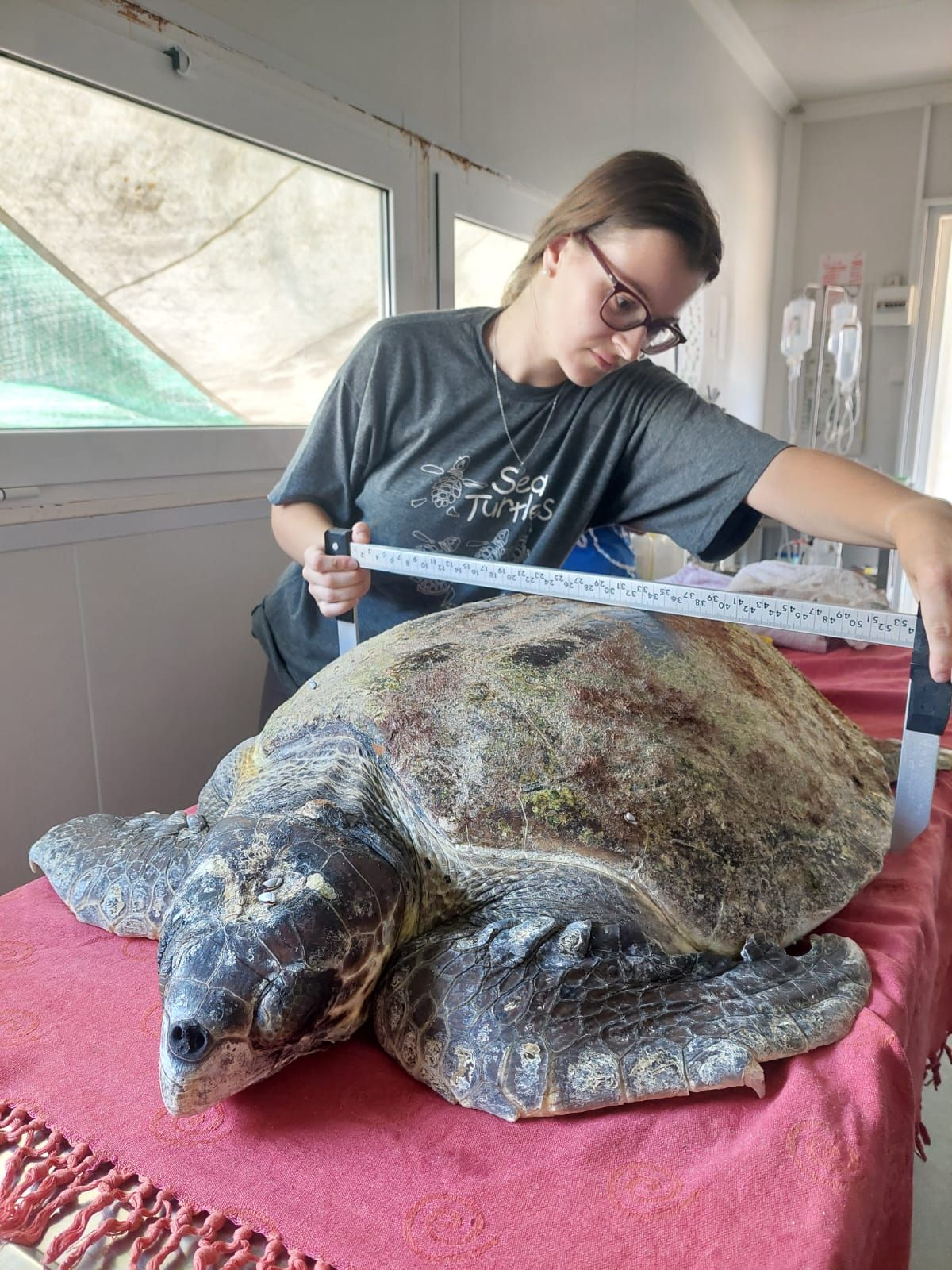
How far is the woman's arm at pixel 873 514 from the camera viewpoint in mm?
793

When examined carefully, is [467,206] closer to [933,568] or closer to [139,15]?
[139,15]

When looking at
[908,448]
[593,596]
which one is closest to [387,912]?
[593,596]

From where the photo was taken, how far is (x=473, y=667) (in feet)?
2.96

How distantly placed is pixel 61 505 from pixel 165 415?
0.35m

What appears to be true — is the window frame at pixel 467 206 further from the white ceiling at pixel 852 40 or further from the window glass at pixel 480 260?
the white ceiling at pixel 852 40

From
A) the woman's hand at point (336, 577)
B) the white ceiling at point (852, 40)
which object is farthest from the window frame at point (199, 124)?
the white ceiling at point (852, 40)

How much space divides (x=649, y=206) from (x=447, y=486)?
432 millimetres

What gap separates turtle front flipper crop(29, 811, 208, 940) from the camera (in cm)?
80

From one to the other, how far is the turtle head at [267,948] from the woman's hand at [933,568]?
1.83 feet

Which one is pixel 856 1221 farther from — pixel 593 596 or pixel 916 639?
pixel 593 596

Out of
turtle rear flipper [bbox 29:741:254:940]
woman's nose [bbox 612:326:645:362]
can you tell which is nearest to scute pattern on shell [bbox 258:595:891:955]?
turtle rear flipper [bbox 29:741:254:940]

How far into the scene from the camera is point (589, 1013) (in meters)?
0.66

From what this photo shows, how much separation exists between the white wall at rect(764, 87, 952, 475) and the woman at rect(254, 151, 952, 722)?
178 inches

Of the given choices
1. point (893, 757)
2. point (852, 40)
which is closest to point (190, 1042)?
point (893, 757)
